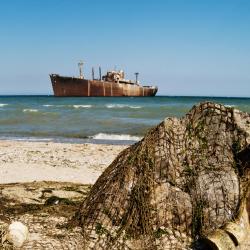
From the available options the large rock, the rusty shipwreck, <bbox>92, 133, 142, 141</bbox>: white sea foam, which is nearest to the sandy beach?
<bbox>92, 133, 142, 141</bbox>: white sea foam

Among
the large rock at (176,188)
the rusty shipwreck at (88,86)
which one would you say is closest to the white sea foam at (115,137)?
the large rock at (176,188)

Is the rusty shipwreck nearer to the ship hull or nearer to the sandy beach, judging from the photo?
the ship hull

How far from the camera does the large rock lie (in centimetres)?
448

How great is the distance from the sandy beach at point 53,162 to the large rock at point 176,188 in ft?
23.4

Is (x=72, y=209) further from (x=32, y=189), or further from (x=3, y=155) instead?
(x=3, y=155)

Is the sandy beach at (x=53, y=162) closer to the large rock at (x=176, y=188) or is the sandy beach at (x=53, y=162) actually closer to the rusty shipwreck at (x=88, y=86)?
the large rock at (x=176, y=188)

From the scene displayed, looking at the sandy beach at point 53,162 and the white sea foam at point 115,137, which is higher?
the sandy beach at point 53,162

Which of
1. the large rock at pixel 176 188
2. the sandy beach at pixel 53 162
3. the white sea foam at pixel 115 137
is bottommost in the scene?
the white sea foam at pixel 115 137

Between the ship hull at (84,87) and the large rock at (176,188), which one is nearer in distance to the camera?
the large rock at (176,188)

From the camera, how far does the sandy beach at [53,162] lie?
12.5 meters

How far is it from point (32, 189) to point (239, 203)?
11.5 feet

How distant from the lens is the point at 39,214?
202 inches

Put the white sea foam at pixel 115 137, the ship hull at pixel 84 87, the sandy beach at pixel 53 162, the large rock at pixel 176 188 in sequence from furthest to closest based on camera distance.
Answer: the ship hull at pixel 84 87 → the white sea foam at pixel 115 137 → the sandy beach at pixel 53 162 → the large rock at pixel 176 188

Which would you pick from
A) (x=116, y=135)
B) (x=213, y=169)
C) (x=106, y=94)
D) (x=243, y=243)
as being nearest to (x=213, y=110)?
(x=213, y=169)
